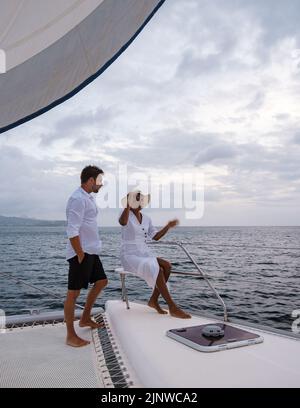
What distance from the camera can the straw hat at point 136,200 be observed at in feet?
13.2

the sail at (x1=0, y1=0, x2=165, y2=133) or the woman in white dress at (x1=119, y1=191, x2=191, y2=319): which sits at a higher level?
the sail at (x1=0, y1=0, x2=165, y2=133)

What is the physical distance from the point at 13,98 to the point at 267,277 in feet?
68.5

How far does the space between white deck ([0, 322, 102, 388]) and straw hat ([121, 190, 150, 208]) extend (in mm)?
1389

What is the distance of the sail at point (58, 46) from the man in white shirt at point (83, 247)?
1.67 metres

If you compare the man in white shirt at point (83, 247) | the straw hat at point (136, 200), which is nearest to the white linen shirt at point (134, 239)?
the straw hat at point (136, 200)

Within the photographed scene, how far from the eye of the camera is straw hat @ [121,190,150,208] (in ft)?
13.2

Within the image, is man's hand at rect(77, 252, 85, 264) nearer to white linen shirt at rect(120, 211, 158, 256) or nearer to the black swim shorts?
Answer: the black swim shorts

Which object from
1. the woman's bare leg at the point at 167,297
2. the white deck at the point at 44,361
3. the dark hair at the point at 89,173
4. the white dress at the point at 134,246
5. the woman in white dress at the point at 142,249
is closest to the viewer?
the white deck at the point at 44,361

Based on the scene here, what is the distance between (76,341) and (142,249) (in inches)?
49.1

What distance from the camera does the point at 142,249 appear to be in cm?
412

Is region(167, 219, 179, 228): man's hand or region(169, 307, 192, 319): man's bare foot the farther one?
region(167, 219, 179, 228): man's hand

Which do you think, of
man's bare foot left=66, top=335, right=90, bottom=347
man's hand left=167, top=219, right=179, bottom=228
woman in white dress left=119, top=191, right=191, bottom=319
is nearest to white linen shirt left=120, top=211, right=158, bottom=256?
woman in white dress left=119, top=191, right=191, bottom=319

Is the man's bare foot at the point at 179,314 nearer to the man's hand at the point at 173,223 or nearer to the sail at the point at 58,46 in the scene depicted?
the man's hand at the point at 173,223
